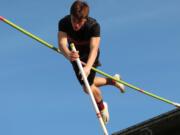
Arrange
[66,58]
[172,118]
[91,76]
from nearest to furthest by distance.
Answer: [172,118] < [66,58] < [91,76]

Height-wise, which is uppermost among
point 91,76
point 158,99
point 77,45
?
point 77,45

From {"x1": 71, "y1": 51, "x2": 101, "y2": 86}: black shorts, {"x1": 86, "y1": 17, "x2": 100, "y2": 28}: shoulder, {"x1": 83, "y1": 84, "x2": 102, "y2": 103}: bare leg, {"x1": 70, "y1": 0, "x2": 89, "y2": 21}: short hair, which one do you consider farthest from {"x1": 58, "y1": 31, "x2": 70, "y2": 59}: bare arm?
{"x1": 83, "y1": 84, "x2": 102, "y2": 103}: bare leg

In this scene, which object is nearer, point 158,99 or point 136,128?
point 136,128

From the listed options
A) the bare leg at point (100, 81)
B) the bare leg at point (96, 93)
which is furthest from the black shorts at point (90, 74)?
the bare leg at point (100, 81)

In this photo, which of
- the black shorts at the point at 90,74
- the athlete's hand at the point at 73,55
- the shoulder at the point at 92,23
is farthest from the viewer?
the black shorts at the point at 90,74

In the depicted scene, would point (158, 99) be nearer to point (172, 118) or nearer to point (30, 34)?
point (172, 118)

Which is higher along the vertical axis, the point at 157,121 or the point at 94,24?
the point at 94,24

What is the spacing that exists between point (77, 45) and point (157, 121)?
82.7 inches

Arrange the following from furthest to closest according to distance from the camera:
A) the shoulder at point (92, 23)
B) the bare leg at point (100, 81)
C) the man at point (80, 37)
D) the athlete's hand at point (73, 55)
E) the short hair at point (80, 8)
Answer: the bare leg at point (100, 81)
the shoulder at point (92, 23)
the man at point (80, 37)
the athlete's hand at point (73, 55)
the short hair at point (80, 8)

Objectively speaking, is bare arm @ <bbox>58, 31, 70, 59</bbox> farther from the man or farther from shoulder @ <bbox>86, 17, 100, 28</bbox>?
shoulder @ <bbox>86, 17, 100, 28</bbox>

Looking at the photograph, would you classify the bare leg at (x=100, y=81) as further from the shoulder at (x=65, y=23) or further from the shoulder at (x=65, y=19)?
the shoulder at (x=65, y=19)

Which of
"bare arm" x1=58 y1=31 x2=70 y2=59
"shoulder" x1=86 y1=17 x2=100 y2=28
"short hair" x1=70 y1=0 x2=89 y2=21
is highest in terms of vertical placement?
"short hair" x1=70 y1=0 x2=89 y2=21

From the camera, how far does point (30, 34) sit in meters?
10.6

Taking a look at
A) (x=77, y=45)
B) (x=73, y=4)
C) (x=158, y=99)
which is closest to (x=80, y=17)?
(x=73, y=4)
